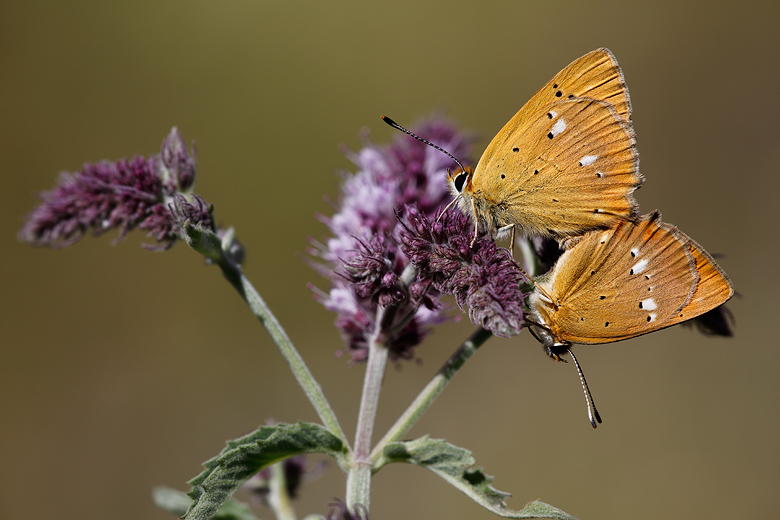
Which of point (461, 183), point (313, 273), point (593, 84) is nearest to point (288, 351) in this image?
point (461, 183)

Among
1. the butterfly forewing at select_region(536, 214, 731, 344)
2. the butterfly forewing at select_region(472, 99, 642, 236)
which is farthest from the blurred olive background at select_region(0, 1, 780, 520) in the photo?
the butterfly forewing at select_region(536, 214, 731, 344)

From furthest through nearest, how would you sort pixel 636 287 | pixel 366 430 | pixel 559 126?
1. pixel 559 126
2. pixel 366 430
3. pixel 636 287

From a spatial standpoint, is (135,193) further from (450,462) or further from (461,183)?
(450,462)

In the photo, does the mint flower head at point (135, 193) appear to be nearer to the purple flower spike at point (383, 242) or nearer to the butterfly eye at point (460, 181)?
the purple flower spike at point (383, 242)

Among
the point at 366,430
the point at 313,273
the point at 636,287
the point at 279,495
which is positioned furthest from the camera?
the point at 313,273

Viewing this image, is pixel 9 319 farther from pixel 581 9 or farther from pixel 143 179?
pixel 581 9

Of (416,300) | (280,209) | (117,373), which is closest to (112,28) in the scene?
(280,209)

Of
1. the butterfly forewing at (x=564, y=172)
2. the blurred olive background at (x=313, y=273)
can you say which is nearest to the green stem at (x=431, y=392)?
the butterfly forewing at (x=564, y=172)
